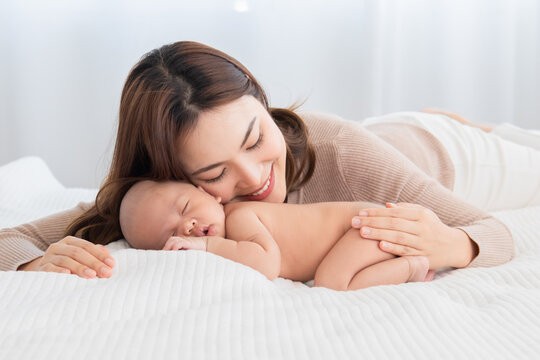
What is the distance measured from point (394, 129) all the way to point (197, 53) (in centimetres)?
83

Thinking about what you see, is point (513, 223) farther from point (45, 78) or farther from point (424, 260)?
point (45, 78)

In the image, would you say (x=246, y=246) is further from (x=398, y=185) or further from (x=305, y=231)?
(x=398, y=185)

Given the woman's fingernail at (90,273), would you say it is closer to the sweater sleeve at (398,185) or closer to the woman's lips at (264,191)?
the woman's lips at (264,191)

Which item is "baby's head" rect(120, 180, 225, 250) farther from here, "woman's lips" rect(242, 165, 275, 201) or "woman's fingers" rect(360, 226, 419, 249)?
"woman's fingers" rect(360, 226, 419, 249)

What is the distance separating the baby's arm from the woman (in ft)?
0.41

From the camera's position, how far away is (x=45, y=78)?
10.1 ft

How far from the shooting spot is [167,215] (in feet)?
3.73

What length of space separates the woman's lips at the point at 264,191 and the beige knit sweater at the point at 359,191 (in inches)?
6.8

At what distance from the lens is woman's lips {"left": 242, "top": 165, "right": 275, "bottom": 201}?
131 centimetres

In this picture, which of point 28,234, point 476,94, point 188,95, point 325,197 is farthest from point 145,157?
point 476,94

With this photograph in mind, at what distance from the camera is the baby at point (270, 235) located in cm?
106

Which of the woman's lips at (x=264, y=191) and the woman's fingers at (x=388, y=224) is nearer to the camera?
the woman's fingers at (x=388, y=224)

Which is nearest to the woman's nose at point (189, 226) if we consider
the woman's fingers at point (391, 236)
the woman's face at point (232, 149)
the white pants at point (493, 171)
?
the woman's face at point (232, 149)

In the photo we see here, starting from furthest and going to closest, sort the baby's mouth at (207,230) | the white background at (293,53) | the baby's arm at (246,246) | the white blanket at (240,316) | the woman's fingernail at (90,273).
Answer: the white background at (293,53)
the baby's mouth at (207,230)
the baby's arm at (246,246)
the woman's fingernail at (90,273)
the white blanket at (240,316)
